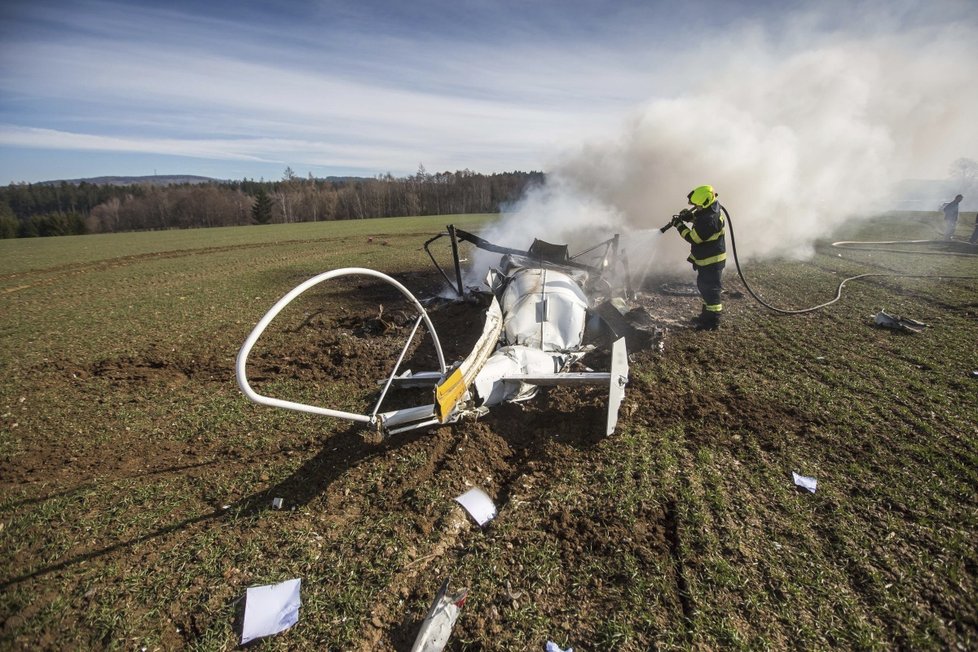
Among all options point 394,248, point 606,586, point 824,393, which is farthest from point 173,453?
point 394,248

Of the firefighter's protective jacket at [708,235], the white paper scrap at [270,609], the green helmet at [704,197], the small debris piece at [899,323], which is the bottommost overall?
the white paper scrap at [270,609]

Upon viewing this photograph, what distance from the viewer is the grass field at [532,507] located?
2670mm

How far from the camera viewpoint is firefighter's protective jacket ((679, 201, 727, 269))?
718cm

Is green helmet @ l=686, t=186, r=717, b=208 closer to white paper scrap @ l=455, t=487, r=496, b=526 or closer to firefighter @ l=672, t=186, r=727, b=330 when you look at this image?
firefighter @ l=672, t=186, r=727, b=330

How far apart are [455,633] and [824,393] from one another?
17.1 ft

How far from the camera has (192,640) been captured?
264cm

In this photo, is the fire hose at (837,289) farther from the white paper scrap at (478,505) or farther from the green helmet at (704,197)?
the white paper scrap at (478,505)

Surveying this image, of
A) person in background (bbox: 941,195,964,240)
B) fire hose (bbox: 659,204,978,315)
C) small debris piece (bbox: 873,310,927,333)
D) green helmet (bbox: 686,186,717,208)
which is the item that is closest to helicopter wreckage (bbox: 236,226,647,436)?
fire hose (bbox: 659,204,978,315)

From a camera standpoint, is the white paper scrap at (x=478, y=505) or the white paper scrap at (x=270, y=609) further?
the white paper scrap at (x=478, y=505)

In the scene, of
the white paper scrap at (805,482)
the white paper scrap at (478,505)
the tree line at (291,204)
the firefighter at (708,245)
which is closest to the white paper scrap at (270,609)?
the white paper scrap at (478,505)

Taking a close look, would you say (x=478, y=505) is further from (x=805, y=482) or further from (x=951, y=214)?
(x=951, y=214)

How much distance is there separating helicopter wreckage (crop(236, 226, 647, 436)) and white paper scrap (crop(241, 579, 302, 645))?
1220 millimetres

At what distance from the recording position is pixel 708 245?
7.36 metres

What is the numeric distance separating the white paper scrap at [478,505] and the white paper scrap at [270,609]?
135 centimetres
